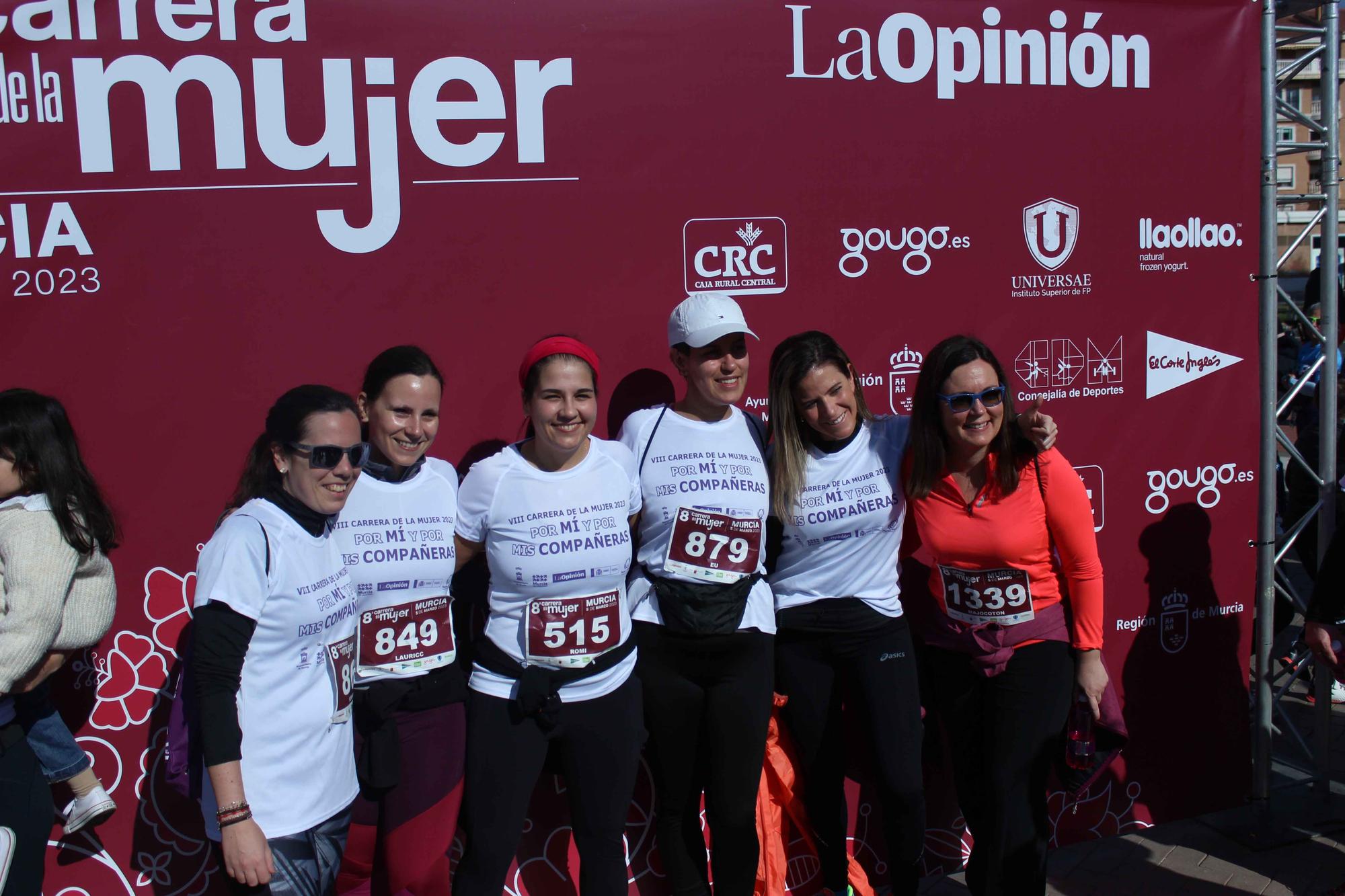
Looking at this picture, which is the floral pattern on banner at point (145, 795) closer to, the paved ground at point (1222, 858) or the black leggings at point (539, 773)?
the black leggings at point (539, 773)

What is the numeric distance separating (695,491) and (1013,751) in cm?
118

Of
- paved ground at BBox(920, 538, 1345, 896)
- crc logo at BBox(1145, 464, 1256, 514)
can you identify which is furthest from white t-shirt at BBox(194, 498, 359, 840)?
crc logo at BBox(1145, 464, 1256, 514)

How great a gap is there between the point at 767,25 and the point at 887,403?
1360 millimetres

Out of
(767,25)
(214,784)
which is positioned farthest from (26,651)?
(767,25)

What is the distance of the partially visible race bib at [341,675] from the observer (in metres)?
2.34

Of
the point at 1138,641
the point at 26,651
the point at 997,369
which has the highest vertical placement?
the point at 997,369

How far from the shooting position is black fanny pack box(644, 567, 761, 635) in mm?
2834

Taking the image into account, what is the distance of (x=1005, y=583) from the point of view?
2.96 meters

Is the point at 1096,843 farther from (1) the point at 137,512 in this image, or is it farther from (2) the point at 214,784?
(1) the point at 137,512

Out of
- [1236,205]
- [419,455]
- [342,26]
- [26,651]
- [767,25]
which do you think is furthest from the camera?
[1236,205]

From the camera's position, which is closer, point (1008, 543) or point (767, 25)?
point (1008, 543)

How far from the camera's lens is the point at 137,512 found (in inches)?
123

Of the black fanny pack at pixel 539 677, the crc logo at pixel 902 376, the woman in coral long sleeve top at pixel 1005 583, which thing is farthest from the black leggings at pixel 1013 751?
the black fanny pack at pixel 539 677

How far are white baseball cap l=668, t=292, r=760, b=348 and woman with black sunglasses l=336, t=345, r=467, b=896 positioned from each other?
0.71 meters
